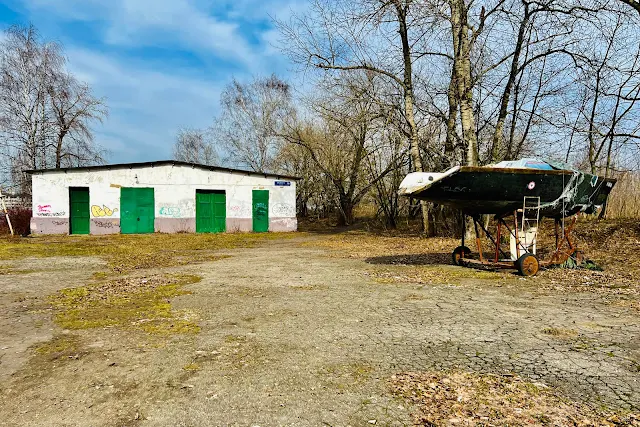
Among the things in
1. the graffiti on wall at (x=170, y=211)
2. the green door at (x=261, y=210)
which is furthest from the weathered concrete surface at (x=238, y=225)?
the graffiti on wall at (x=170, y=211)

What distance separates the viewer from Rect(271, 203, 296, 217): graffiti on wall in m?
23.9

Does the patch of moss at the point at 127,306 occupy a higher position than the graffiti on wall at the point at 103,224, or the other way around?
the graffiti on wall at the point at 103,224

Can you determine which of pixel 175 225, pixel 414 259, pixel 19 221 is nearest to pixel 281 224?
pixel 175 225

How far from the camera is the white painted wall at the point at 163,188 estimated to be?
20.5 metres

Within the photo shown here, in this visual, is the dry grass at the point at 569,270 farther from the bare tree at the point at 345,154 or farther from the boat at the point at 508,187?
the bare tree at the point at 345,154

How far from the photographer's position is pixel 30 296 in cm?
604

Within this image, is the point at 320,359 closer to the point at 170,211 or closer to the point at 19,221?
the point at 170,211

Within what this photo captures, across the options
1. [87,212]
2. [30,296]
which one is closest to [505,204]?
[30,296]

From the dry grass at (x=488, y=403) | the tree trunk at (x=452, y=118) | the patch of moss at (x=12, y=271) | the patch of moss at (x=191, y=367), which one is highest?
the tree trunk at (x=452, y=118)

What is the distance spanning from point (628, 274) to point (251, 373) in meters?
7.14

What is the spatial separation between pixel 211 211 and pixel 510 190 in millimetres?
18378

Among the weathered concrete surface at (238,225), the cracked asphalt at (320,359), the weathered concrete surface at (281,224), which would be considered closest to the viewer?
the cracked asphalt at (320,359)

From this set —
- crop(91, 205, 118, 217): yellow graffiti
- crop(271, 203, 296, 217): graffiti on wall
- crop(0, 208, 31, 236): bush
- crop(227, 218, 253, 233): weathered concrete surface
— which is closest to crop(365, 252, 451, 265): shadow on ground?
crop(227, 218, 253, 233): weathered concrete surface

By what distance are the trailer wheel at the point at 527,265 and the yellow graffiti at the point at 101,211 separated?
66.9 feet
